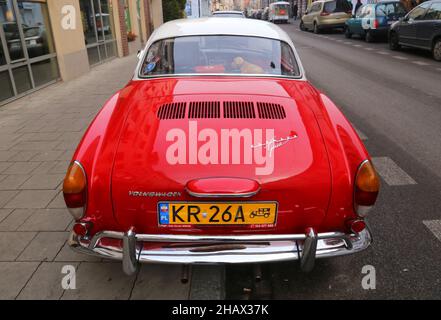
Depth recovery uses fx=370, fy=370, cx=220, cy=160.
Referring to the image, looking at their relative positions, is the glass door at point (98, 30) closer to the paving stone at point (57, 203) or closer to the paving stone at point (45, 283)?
the paving stone at point (57, 203)

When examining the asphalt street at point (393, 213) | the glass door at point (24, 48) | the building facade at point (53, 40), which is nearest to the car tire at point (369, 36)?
the asphalt street at point (393, 213)

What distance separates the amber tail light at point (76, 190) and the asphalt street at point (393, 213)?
1144mm

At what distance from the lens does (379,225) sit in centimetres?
326

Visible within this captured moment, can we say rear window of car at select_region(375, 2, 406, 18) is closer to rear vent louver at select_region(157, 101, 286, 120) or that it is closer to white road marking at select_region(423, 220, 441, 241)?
white road marking at select_region(423, 220, 441, 241)

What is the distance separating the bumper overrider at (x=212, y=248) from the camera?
210cm

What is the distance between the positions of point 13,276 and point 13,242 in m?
0.49

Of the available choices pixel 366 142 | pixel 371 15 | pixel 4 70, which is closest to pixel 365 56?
pixel 371 15

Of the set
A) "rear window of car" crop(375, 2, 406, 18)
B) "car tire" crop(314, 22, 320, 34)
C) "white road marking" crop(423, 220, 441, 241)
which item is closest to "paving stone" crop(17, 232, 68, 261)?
"white road marking" crop(423, 220, 441, 241)

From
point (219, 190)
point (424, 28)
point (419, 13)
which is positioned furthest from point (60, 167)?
point (419, 13)

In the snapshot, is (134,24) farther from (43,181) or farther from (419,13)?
(43,181)

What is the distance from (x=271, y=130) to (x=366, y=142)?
10.8 ft

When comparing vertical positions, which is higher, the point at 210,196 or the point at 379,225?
the point at 210,196

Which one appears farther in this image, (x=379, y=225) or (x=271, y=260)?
(x=379, y=225)
